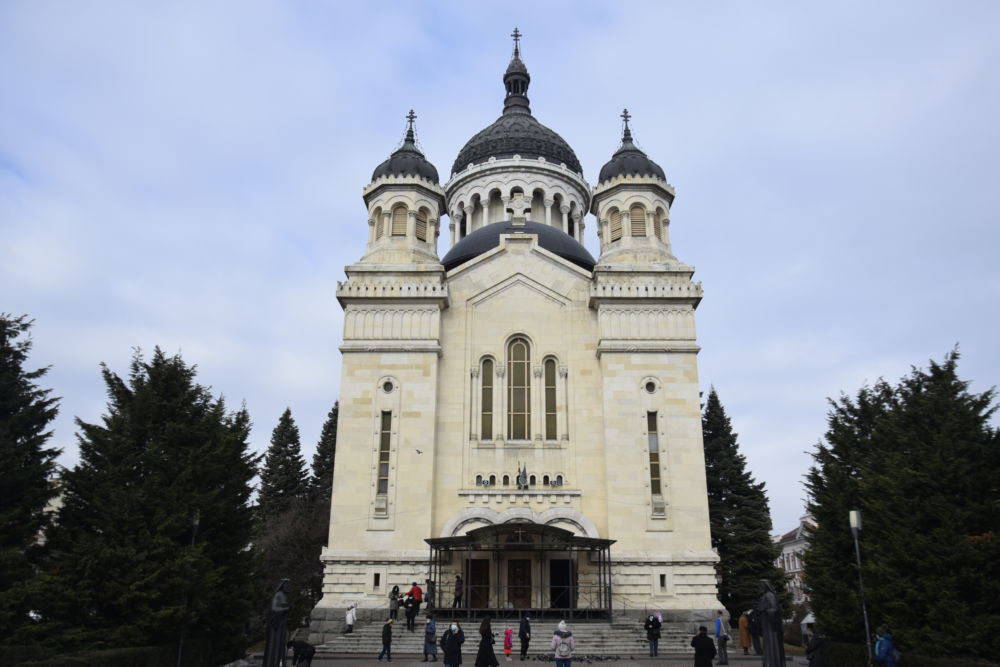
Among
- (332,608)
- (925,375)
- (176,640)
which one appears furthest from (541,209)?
(176,640)

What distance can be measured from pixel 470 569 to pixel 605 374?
810cm

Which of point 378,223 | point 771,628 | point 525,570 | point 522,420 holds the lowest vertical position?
point 771,628

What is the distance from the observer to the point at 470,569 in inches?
1005

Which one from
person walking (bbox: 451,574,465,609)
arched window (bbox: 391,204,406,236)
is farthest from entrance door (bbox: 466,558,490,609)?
arched window (bbox: 391,204,406,236)

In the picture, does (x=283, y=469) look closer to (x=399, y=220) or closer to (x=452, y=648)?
(x=399, y=220)

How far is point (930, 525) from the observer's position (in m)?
15.1

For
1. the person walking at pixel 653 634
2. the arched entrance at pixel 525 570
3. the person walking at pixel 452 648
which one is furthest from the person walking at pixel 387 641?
the person walking at pixel 653 634

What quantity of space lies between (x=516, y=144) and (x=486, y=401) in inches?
803

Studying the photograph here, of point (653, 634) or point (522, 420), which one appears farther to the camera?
point (522, 420)

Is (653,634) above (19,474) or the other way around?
the other way around

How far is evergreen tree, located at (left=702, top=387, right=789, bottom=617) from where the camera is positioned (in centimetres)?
3368

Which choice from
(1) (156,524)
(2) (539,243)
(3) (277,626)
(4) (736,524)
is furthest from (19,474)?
(4) (736,524)

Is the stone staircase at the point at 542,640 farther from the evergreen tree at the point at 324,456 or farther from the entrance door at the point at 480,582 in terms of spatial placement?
the evergreen tree at the point at 324,456

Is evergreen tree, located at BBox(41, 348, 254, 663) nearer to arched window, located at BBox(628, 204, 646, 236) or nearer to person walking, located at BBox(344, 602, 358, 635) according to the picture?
person walking, located at BBox(344, 602, 358, 635)
